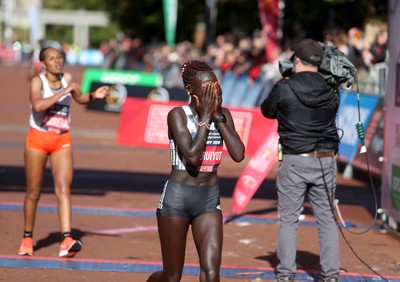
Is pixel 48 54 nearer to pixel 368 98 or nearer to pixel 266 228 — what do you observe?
pixel 266 228

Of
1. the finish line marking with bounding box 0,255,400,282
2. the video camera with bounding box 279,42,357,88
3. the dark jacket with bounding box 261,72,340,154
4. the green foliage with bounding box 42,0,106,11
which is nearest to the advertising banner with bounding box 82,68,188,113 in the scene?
the finish line marking with bounding box 0,255,400,282

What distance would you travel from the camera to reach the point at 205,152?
239 inches

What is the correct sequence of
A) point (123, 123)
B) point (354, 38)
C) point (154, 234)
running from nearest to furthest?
point (154, 234)
point (123, 123)
point (354, 38)

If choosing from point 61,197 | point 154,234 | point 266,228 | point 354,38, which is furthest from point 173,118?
point 354,38

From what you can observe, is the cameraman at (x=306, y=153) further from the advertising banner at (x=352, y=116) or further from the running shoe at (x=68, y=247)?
the advertising banner at (x=352, y=116)

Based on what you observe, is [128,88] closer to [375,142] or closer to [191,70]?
[375,142]

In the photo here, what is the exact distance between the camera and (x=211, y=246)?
5941 mm

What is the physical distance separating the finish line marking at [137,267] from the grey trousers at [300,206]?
533 mm

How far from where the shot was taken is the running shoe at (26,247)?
28.5ft

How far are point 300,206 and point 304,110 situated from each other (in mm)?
786

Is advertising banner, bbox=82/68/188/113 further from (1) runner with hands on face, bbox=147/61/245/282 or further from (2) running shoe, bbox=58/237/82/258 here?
(1) runner with hands on face, bbox=147/61/245/282

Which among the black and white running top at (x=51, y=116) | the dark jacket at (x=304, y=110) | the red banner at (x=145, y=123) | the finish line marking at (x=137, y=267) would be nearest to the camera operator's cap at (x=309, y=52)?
the dark jacket at (x=304, y=110)

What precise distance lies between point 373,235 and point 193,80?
4953 mm

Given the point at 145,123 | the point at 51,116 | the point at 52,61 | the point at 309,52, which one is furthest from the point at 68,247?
the point at 145,123
